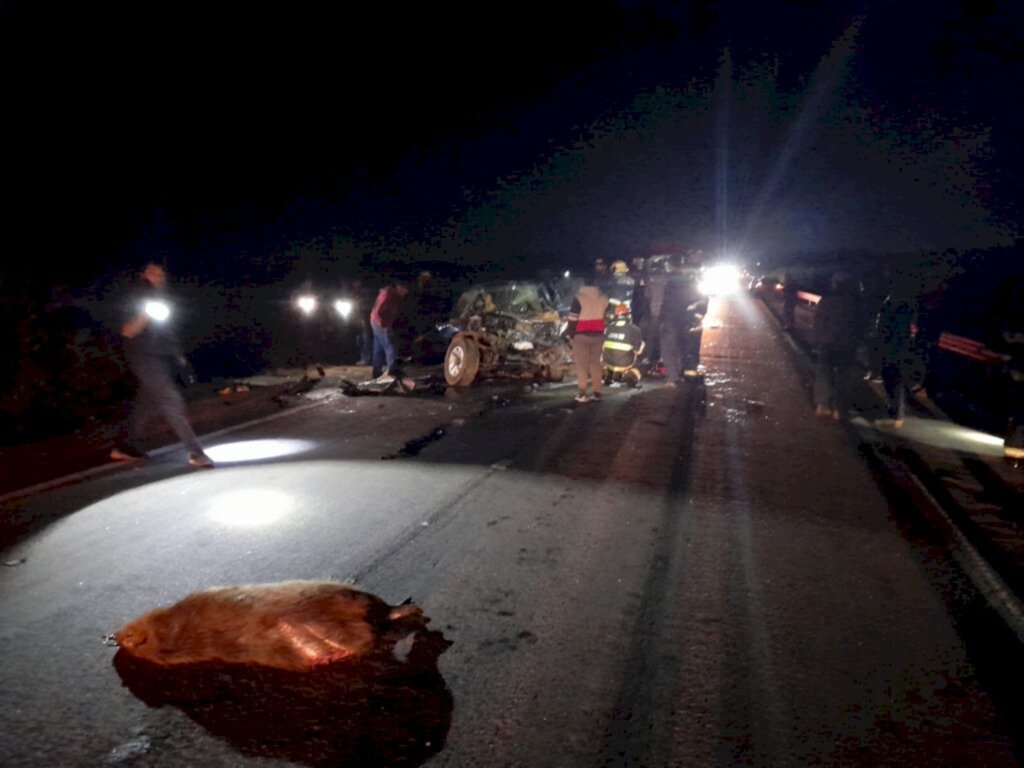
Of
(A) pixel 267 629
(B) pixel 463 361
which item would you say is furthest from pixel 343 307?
(A) pixel 267 629

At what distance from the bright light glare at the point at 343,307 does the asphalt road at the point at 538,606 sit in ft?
28.8

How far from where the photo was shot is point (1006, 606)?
3807 mm

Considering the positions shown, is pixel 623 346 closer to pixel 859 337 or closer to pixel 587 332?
pixel 587 332

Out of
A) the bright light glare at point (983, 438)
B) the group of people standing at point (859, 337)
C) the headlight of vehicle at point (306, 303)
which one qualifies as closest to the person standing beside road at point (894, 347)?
the group of people standing at point (859, 337)

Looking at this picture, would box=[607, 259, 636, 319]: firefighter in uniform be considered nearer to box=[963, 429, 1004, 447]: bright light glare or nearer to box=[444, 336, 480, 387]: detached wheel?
box=[444, 336, 480, 387]: detached wheel

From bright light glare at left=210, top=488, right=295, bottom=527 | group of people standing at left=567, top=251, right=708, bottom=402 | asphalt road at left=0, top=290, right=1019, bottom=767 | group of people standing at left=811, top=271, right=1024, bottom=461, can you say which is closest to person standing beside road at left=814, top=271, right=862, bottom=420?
group of people standing at left=811, top=271, right=1024, bottom=461

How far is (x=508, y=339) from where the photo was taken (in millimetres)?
11539

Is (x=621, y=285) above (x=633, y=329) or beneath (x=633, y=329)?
above

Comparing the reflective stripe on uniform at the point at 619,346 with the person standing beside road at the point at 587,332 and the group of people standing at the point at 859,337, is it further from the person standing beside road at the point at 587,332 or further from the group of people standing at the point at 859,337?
the group of people standing at the point at 859,337

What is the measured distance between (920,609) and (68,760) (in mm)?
4210

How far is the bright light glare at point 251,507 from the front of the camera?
5.02 metres

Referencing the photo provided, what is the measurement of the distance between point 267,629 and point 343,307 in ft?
43.6

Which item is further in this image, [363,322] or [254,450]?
[363,322]

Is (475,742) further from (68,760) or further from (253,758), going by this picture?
(68,760)
